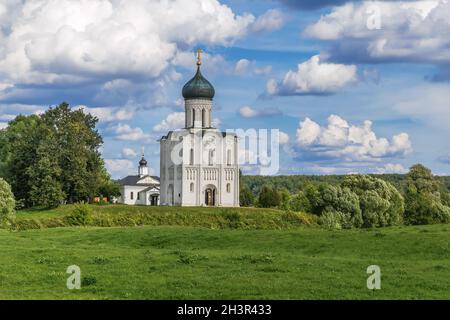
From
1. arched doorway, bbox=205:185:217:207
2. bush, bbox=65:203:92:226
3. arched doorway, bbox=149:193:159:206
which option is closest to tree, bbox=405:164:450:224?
arched doorway, bbox=205:185:217:207

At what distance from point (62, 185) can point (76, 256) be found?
158 ft

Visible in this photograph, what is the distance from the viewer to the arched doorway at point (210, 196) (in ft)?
277

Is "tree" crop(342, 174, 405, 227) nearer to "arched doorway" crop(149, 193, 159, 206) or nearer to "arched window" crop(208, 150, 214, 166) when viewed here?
"arched window" crop(208, 150, 214, 166)

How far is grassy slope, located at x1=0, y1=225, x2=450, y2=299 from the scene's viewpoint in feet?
58.0

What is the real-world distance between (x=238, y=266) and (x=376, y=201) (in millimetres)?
47101

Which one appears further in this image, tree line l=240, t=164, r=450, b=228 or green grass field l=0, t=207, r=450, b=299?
tree line l=240, t=164, r=450, b=228

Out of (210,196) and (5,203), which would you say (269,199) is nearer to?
(210,196)

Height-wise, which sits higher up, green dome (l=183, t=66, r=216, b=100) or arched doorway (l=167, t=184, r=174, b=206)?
green dome (l=183, t=66, r=216, b=100)

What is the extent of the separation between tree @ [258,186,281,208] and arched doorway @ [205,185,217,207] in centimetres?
Result: 1491

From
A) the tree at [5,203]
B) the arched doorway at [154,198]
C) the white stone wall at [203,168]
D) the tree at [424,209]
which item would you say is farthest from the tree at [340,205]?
the arched doorway at [154,198]

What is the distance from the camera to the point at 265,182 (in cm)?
19500

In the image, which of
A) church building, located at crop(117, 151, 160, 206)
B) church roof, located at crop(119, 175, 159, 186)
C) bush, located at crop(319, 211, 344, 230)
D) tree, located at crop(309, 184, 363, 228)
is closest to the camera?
bush, located at crop(319, 211, 344, 230)
